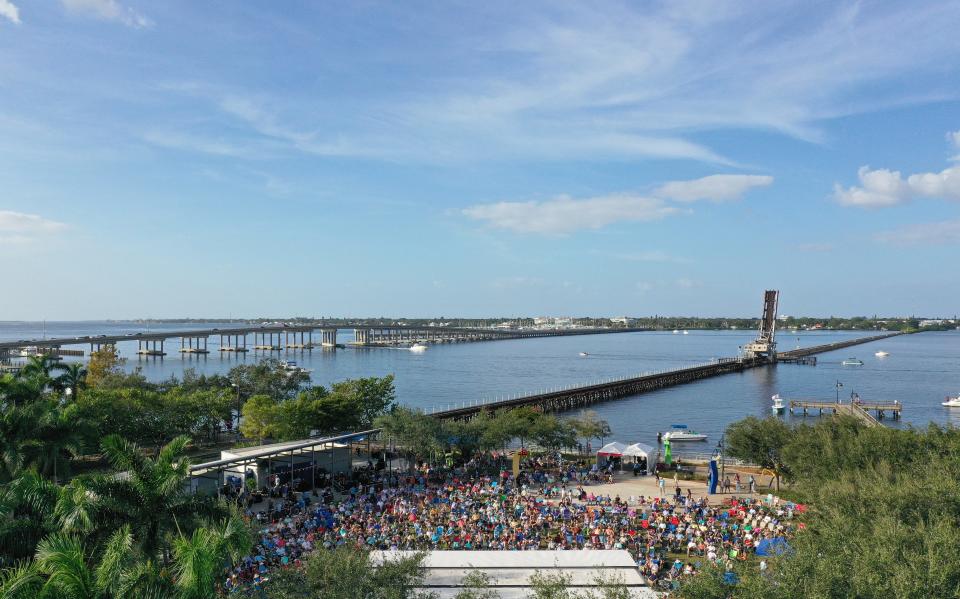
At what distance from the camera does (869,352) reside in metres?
143

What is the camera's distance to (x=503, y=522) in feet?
61.9

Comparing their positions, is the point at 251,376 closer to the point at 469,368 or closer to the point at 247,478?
the point at 247,478

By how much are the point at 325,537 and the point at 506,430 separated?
13.9m

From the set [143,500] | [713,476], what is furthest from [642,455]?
[143,500]

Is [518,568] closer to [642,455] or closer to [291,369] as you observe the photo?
[642,455]

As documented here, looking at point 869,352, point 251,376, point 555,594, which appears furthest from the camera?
point 869,352

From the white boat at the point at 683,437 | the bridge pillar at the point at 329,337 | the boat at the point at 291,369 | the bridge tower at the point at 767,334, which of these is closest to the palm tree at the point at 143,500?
the white boat at the point at 683,437

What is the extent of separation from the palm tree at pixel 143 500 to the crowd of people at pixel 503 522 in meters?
3.90

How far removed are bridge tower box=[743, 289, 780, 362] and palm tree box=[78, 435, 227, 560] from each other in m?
114

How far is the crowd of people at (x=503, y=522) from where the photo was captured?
16266 millimetres

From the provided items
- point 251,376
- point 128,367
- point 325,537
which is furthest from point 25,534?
point 128,367

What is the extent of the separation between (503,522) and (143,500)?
10.8 meters

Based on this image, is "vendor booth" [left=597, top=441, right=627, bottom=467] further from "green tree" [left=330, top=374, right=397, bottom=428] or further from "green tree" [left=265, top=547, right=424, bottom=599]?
"green tree" [left=265, top=547, right=424, bottom=599]

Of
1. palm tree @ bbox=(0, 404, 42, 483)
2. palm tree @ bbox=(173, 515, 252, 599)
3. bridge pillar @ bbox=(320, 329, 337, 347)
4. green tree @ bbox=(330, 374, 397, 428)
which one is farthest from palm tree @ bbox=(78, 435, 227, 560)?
bridge pillar @ bbox=(320, 329, 337, 347)
